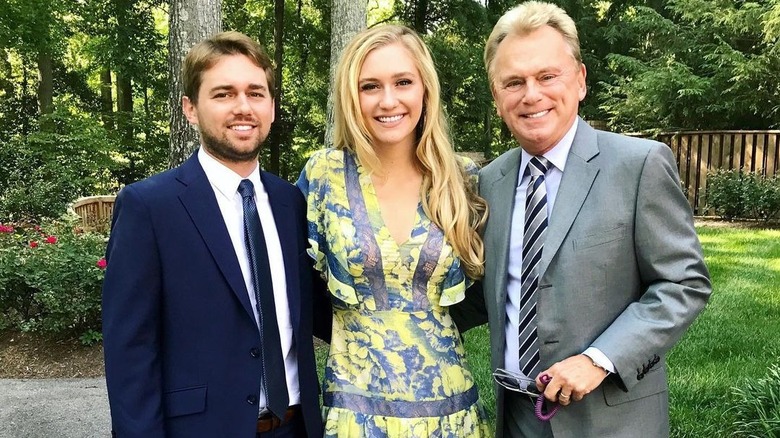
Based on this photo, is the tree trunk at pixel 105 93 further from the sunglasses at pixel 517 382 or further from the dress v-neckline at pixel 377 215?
the sunglasses at pixel 517 382

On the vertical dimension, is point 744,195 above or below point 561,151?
below

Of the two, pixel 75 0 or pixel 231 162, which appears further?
pixel 75 0

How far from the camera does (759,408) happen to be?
12.1 ft

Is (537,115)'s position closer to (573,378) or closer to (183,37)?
(573,378)

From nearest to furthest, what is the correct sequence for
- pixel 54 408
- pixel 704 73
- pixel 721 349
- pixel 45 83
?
pixel 54 408 → pixel 721 349 → pixel 704 73 → pixel 45 83

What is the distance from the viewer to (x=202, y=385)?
203 cm

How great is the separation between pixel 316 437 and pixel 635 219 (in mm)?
1305

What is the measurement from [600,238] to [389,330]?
2.76 feet

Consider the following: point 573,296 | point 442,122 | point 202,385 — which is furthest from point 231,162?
point 573,296

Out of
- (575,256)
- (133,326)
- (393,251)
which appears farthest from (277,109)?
(575,256)

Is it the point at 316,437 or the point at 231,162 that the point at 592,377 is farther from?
the point at 231,162

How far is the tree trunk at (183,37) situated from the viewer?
5.39 m

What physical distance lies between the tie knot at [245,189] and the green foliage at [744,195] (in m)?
11.3

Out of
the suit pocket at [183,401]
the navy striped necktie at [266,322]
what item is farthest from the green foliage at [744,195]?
the suit pocket at [183,401]
